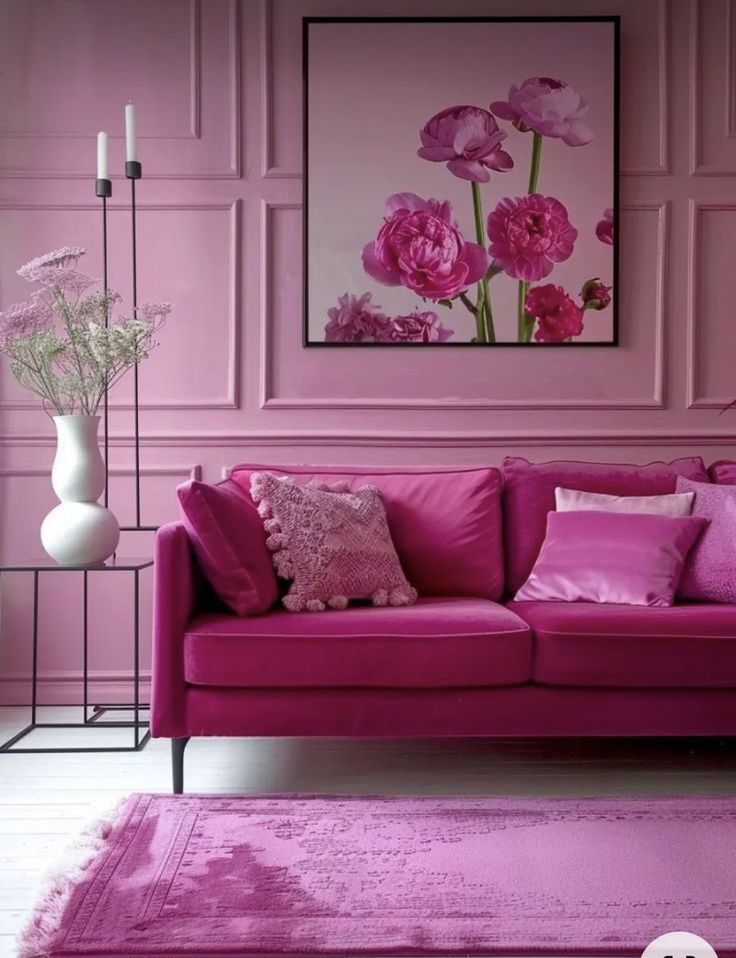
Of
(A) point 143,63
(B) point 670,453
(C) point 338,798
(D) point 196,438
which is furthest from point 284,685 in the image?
(A) point 143,63

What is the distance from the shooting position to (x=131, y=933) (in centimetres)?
156

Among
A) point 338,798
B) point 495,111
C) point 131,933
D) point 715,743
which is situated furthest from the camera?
point 495,111

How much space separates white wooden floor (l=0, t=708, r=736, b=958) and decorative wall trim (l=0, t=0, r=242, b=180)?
1.98 meters

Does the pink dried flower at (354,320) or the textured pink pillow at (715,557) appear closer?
the textured pink pillow at (715,557)

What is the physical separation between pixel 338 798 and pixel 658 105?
8.73ft

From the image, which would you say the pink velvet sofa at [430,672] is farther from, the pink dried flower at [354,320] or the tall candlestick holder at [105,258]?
the pink dried flower at [354,320]

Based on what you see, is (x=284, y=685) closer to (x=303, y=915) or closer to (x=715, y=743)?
(x=303, y=915)

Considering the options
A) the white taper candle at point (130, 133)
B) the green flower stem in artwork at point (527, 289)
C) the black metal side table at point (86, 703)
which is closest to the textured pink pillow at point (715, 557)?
the green flower stem in artwork at point (527, 289)

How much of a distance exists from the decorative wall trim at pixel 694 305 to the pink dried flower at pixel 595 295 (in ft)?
1.02

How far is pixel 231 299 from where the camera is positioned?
3.33m

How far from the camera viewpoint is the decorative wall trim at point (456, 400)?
10.9ft

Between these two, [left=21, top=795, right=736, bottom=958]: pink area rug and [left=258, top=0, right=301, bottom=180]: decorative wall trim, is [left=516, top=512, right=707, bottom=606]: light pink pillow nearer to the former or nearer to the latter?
[left=21, top=795, right=736, bottom=958]: pink area rug

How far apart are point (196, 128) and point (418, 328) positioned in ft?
3.58

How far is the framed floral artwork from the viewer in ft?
10.8
